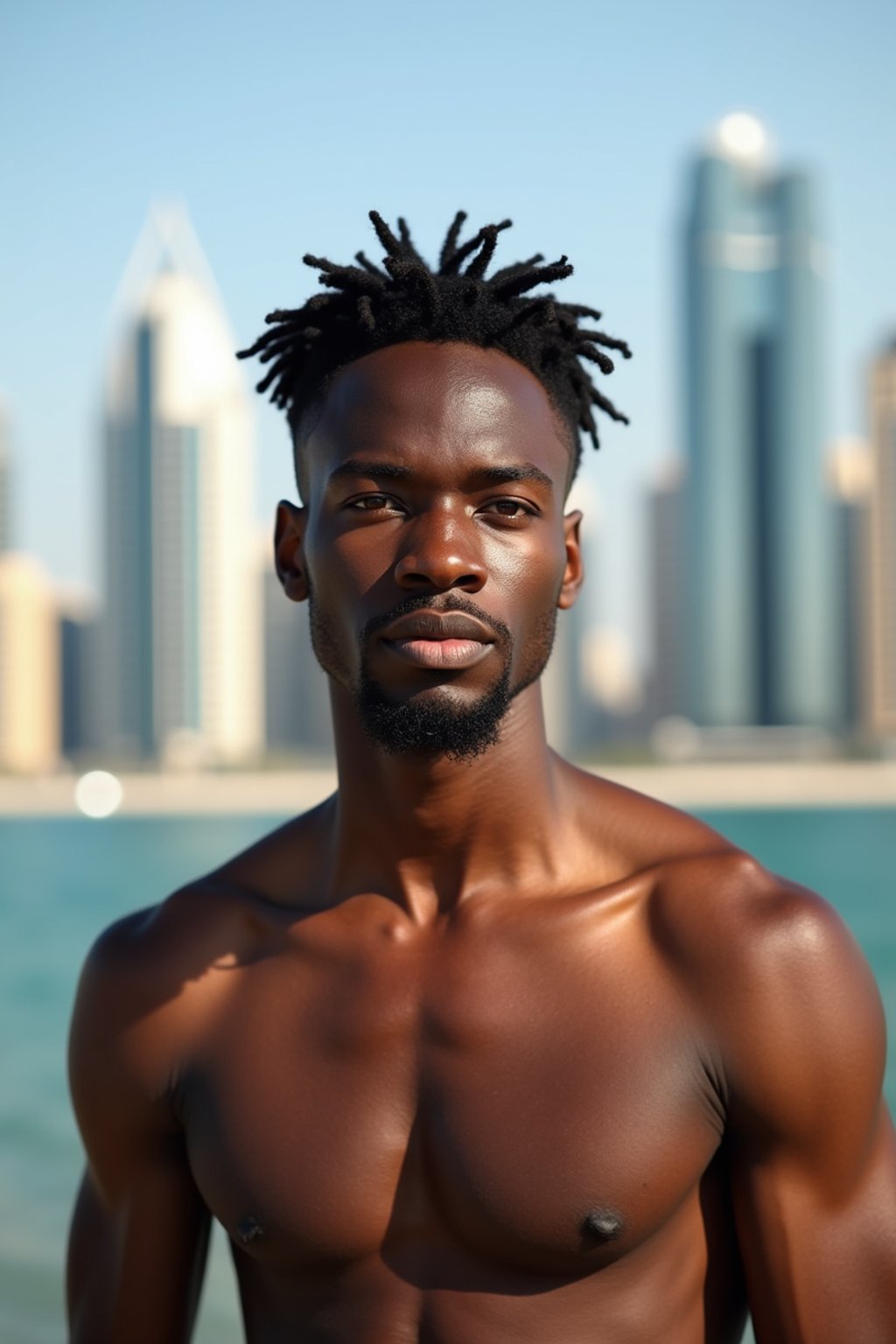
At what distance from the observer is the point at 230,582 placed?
90.5 metres

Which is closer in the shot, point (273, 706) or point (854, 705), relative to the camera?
point (854, 705)

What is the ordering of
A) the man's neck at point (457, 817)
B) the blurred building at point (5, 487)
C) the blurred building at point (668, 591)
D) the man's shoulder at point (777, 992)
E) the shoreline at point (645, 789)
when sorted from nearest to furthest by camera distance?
the man's shoulder at point (777, 992) → the man's neck at point (457, 817) → the shoreline at point (645, 789) → the blurred building at point (668, 591) → the blurred building at point (5, 487)

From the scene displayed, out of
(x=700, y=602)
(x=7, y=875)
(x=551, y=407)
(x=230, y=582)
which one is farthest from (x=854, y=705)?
(x=551, y=407)

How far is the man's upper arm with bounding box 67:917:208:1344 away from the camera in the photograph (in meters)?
1.85

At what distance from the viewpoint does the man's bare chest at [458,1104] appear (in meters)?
1.71

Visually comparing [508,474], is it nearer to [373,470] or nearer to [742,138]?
[373,470]

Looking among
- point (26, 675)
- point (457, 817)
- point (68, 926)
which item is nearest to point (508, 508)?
point (457, 817)

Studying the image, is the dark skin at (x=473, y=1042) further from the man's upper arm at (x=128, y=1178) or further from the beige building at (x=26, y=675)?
the beige building at (x=26, y=675)

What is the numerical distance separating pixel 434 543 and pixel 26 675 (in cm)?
9942

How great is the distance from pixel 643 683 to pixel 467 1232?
108388 mm

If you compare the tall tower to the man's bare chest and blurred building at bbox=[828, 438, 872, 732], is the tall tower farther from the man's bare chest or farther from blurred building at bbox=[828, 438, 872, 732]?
the man's bare chest

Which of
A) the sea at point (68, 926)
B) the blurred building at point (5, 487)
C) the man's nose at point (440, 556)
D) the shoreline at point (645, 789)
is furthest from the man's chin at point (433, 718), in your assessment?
the blurred building at point (5, 487)

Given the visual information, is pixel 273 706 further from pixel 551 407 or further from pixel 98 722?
pixel 551 407

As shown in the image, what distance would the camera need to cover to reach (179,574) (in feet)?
293
